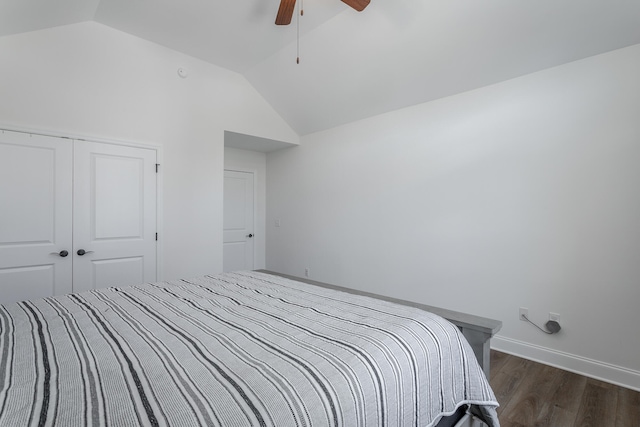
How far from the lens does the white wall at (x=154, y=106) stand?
258cm

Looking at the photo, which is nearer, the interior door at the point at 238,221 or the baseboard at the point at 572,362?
the baseboard at the point at 572,362

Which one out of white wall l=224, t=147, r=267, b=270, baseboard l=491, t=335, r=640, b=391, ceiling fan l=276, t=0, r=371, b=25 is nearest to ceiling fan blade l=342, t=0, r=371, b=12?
ceiling fan l=276, t=0, r=371, b=25

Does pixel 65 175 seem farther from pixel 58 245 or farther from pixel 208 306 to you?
pixel 208 306

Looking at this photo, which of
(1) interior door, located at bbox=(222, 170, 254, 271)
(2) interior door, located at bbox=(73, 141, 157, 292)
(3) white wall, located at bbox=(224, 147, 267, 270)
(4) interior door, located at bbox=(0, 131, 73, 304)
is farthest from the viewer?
(3) white wall, located at bbox=(224, 147, 267, 270)

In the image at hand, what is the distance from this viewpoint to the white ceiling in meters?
2.17

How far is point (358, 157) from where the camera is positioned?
152 inches

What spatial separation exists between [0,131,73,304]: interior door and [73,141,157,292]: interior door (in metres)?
0.09

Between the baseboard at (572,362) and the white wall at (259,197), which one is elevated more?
the white wall at (259,197)

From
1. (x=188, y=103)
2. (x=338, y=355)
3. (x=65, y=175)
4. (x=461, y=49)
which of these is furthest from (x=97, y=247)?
(x=461, y=49)

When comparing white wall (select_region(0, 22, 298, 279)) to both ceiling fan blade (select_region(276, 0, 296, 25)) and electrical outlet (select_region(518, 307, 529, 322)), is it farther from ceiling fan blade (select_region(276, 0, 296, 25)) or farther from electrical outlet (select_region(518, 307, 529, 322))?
electrical outlet (select_region(518, 307, 529, 322))

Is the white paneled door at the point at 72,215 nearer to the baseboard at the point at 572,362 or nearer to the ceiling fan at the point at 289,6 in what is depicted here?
the ceiling fan at the point at 289,6

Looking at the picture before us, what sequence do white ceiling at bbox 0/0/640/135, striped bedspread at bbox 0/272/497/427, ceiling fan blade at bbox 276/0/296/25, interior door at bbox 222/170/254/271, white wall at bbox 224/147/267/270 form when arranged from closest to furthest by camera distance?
striped bedspread at bbox 0/272/497/427 < ceiling fan blade at bbox 276/0/296/25 < white ceiling at bbox 0/0/640/135 < interior door at bbox 222/170/254/271 < white wall at bbox 224/147/267/270

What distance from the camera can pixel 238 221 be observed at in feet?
16.2

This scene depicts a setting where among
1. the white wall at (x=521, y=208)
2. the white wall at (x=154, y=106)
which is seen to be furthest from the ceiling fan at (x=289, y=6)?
the white wall at (x=154, y=106)
